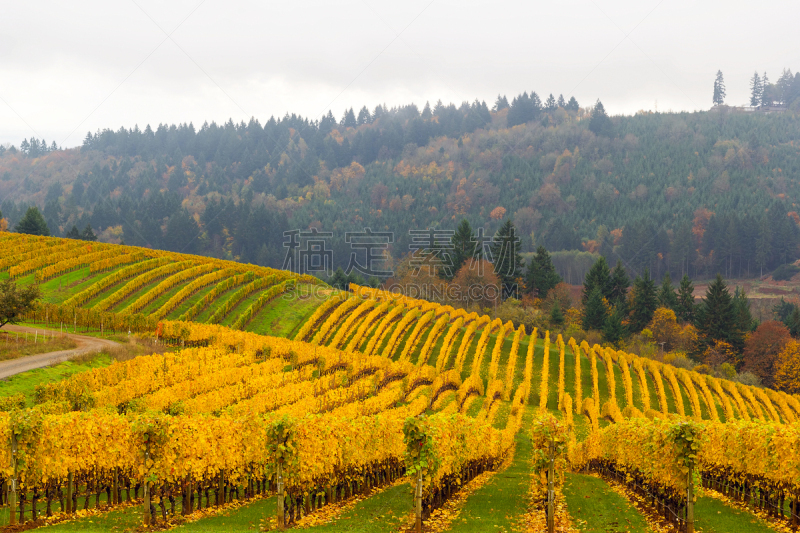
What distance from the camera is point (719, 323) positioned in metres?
83.2

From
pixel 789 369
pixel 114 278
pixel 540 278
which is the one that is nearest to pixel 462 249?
→ pixel 540 278

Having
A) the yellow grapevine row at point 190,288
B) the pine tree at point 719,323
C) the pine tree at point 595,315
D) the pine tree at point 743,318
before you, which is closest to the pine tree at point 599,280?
the pine tree at point 595,315

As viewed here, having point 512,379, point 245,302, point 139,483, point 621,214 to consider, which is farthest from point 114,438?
point 621,214

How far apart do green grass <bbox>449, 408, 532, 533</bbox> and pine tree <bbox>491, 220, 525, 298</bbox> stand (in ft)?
236

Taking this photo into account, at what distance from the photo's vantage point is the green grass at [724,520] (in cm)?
2080

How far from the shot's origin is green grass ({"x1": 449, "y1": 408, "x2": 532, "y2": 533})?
819 inches

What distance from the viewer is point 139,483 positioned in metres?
23.7

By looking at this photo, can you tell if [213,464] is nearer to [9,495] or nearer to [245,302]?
[9,495]

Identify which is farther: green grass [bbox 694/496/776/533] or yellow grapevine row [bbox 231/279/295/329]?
yellow grapevine row [bbox 231/279/295/329]

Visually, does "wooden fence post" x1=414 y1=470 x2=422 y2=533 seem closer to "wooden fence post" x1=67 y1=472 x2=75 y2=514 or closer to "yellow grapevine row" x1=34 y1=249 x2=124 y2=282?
"wooden fence post" x1=67 y1=472 x2=75 y2=514

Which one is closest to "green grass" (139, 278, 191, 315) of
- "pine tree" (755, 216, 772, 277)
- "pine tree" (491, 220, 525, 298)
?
"pine tree" (491, 220, 525, 298)

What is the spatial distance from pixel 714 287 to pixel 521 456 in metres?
61.7

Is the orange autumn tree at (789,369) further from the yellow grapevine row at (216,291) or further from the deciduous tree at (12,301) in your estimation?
the deciduous tree at (12,301)

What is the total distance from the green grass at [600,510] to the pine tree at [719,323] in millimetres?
63334
